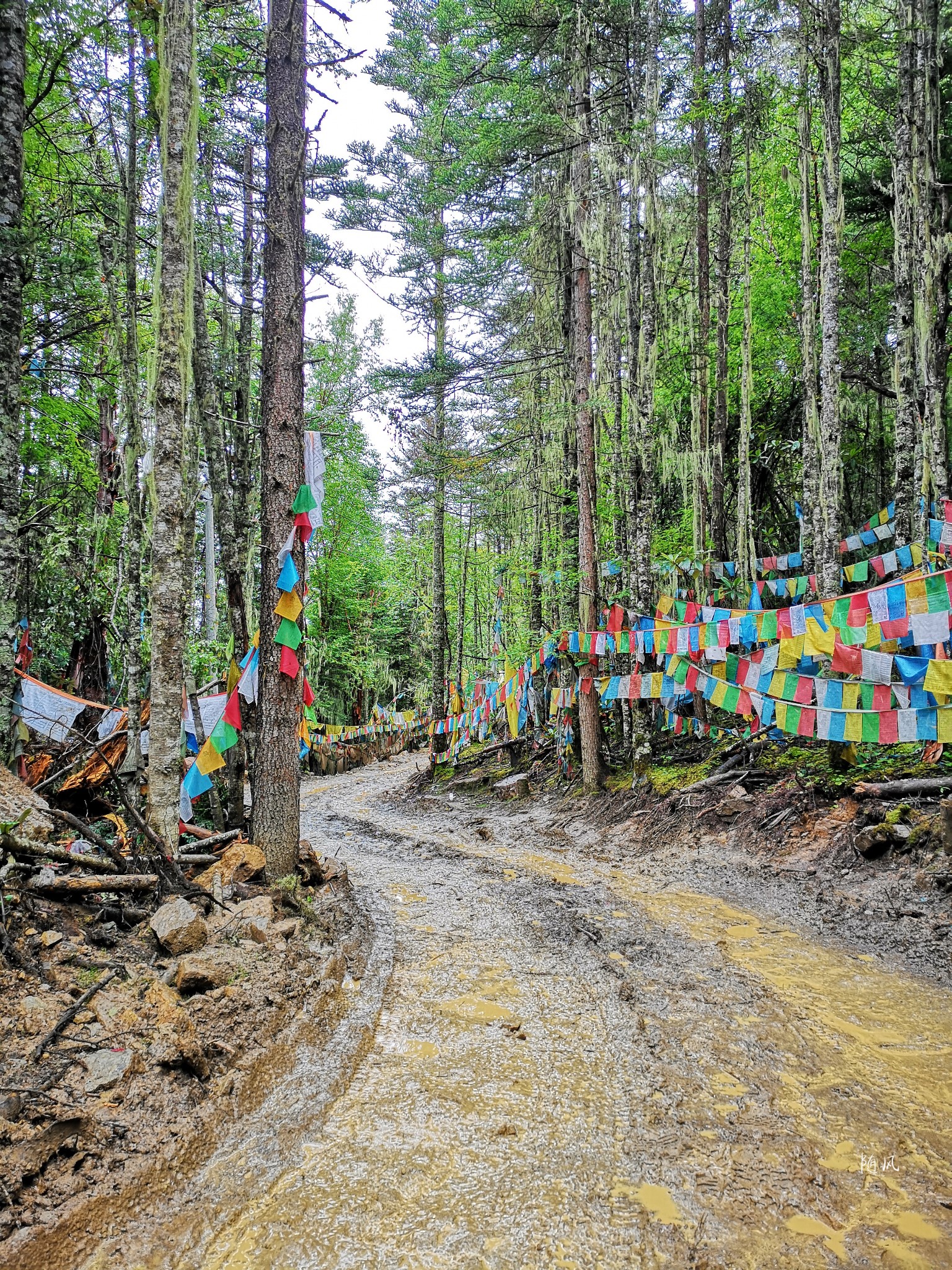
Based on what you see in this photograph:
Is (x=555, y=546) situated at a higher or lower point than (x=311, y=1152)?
higher

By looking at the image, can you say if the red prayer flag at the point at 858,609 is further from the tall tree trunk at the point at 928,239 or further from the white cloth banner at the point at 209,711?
the white cloth banner at the point at 209,711

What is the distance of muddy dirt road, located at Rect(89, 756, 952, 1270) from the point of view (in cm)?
224

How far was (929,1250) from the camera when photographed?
2.16m

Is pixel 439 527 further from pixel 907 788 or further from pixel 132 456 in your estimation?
pixel 907 788

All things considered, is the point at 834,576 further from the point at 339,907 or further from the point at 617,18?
the point at 617,18

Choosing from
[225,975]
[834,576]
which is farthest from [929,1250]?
[834,576]

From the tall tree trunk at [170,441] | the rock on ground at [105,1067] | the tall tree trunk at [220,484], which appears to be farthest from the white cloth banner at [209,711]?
the rock on ground at [105,1067]

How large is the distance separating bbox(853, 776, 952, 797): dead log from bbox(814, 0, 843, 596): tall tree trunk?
2156mm

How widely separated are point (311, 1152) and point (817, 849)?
5673 mm

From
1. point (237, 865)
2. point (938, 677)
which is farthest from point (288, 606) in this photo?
point (938, 677)

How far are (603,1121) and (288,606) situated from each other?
4742mm

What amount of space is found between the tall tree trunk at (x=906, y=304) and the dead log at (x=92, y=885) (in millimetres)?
8274

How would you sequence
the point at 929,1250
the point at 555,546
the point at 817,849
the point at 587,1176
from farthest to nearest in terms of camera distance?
1. the point at 555,546
2. the point at 817,849
3. the point at 587,1176
4. the point at 929,1250

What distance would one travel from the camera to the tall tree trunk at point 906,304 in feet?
25.7
